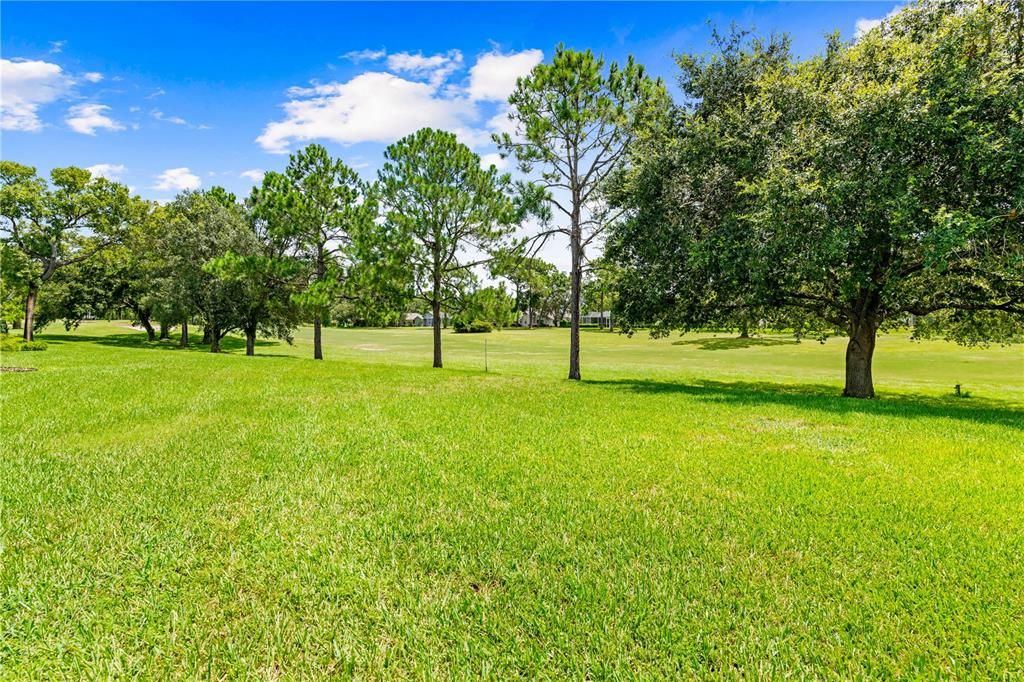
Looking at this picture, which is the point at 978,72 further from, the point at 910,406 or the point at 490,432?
the point at 490,432

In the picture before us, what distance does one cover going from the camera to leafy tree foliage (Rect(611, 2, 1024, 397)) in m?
11.5

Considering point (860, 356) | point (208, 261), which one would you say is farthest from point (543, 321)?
point (860, 356)

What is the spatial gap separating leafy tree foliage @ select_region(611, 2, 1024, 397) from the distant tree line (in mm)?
62

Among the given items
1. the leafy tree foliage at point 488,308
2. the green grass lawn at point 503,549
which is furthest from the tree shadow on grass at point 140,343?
the green grass lawn at point 503,549

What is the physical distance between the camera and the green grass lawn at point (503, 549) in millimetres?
2949

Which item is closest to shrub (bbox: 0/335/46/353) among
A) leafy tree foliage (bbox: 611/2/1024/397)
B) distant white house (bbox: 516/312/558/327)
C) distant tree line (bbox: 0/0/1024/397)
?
distant tree line (bbox: 0/0/1024/397)

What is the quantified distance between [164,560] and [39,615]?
79 cm

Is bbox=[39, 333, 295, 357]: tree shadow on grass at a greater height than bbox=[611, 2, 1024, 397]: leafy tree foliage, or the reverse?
bbox=[611, 2, 1024, 397]: leafy tree foliage

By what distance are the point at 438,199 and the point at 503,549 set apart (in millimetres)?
21007

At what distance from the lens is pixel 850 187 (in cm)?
1195

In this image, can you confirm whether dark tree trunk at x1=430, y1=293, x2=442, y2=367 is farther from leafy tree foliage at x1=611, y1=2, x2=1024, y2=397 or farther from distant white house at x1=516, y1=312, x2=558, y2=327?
distant white house at x1=516, y1=312, x2=558, y2=327

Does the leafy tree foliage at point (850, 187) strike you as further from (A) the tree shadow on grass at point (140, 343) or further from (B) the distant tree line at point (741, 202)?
(A) the tree shadow on grass at point (140, 343)

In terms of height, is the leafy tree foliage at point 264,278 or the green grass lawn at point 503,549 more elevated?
the leafy tree foliage at point 264,278

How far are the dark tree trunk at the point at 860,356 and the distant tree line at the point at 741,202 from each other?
0.07m
